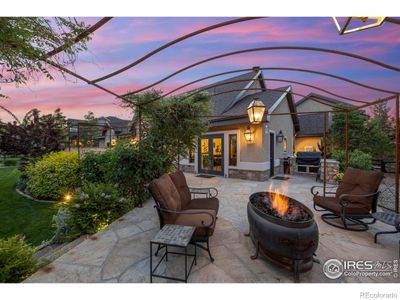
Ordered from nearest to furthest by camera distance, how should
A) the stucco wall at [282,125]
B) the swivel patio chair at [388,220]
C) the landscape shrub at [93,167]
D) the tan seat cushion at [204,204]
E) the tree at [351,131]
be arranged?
the swivel patio chair at [388,220], the tan seat cushion at [204,204], the landscape shrub at [93,167], the stucco wall at [282,125], the tree at [351,131]

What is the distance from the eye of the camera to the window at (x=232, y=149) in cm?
955

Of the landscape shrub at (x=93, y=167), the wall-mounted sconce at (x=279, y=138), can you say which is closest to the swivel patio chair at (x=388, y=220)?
the landscape shrub at (x=93, y=167)

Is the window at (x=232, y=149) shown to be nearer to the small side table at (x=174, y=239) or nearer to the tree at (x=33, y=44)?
the small side table at (x=174, y=239)

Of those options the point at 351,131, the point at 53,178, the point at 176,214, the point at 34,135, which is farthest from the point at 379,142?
the point at 34,135

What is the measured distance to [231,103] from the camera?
10797 millimetres

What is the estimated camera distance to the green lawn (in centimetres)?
454

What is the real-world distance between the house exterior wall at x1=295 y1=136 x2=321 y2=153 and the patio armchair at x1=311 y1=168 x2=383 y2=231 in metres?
12.8

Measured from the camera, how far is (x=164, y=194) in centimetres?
288

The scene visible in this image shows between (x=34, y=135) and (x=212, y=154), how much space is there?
831 centimetres

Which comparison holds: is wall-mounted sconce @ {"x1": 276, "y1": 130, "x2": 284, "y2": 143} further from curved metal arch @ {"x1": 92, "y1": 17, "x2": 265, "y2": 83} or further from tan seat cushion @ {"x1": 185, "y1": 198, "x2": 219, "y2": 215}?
curved metal arch @ {"x1": 92, "y1": 17, "x2": 265, "y2": 83}

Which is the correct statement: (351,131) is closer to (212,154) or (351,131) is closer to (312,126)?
(312,126)

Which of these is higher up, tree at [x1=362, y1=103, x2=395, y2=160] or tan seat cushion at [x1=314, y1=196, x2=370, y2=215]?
tree at [x1=362, y1=103, x2=395, y2=160]

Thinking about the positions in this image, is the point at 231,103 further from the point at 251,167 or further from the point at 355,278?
the point at 355,278

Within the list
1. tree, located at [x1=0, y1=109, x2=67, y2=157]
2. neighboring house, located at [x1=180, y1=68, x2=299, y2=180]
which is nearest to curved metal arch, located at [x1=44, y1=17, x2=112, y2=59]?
neighboring house, located at [x1=180, y1=68, x2=299, y2=180]
